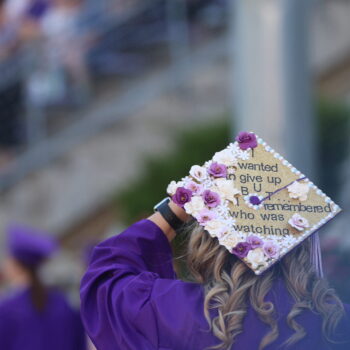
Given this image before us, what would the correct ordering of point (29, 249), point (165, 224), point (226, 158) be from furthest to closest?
point (29, 249) → point (165, 224) → point (226, 158)

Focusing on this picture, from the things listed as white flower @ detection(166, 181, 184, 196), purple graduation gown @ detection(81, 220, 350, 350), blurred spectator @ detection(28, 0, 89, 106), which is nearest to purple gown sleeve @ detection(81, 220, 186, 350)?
purple graduation gown @ detection(81, 220, 350, 350)

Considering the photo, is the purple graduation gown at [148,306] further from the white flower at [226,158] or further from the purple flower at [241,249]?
the white flower at [226,158]

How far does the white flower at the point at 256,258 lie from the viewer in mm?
2221

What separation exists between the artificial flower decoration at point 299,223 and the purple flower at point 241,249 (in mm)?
112

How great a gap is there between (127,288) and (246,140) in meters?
0.45

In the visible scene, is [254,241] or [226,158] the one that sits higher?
[226,158]

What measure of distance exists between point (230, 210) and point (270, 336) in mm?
297

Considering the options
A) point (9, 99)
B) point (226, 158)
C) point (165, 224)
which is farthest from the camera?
point (9, 99)

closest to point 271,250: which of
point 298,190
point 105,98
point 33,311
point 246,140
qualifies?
point 298,190

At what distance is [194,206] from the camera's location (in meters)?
2.31

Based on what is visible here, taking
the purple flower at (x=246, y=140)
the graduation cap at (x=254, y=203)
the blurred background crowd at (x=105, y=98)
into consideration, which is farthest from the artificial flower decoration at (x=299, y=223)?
the blurred background crowd at (x=105, y=98)

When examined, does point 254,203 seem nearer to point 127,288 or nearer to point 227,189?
point 227,189

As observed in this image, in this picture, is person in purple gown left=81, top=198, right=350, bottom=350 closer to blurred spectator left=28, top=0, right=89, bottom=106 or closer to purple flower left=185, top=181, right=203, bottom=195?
purple flower left=185, top=181, right=203, bottom=195

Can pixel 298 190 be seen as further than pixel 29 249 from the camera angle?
No
